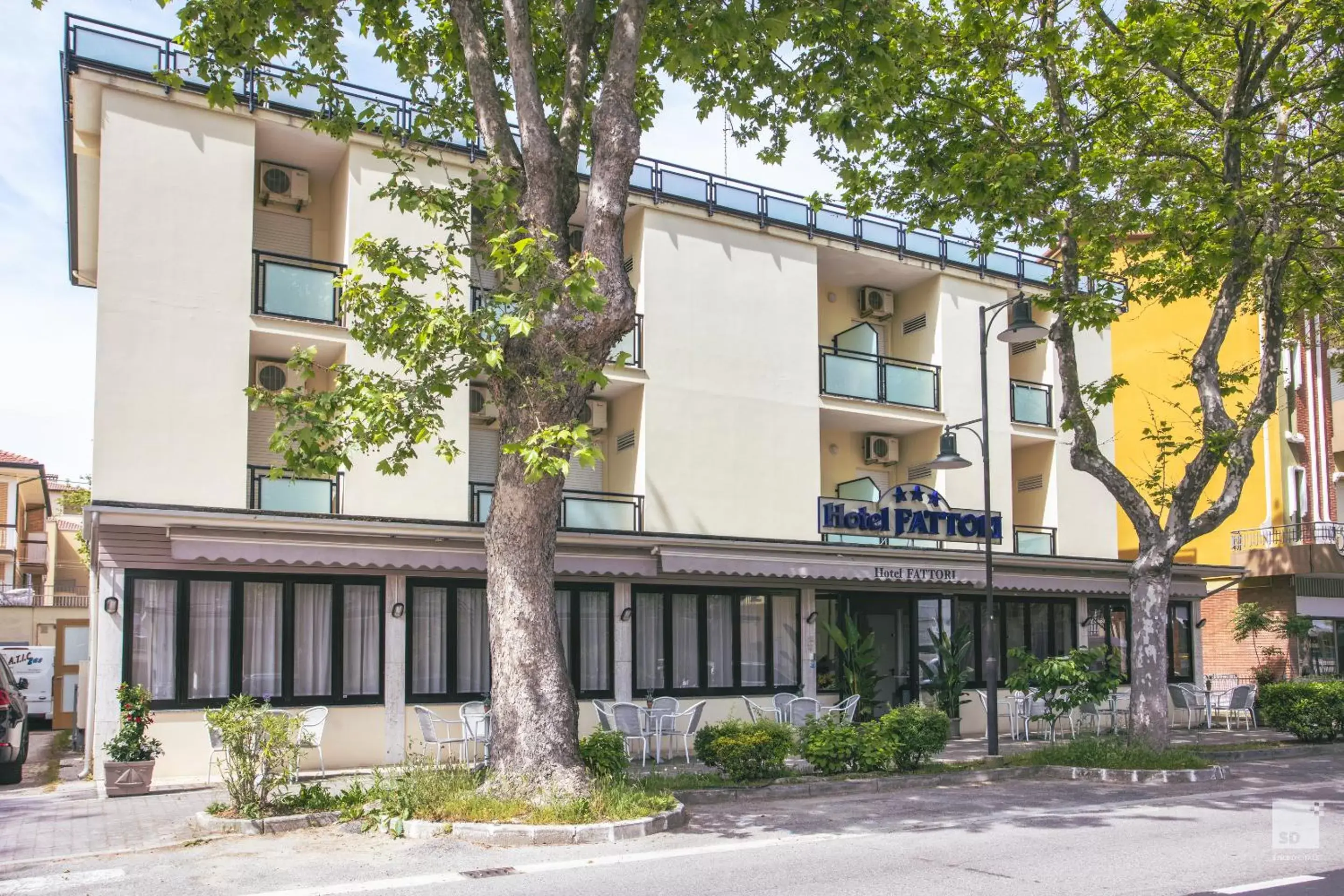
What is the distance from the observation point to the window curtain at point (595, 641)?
1814 cm

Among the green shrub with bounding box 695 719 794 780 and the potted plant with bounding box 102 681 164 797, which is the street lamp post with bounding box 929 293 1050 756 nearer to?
the green shrub with bounding box 695 719 794 780

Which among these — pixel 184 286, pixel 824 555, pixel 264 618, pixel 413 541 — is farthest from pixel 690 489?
pixel 184 286

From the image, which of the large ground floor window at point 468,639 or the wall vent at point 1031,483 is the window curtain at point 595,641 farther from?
the wall vent at point 1031,483

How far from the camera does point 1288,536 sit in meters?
29.5

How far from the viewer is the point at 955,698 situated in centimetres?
2133

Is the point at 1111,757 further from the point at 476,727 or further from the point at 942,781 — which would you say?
the point at 476,727

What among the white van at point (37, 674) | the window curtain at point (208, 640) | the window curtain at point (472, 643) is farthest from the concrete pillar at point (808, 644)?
the white van at point (37, 674)

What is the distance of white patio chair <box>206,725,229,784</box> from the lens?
1347cm

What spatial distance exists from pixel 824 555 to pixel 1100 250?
6423mm

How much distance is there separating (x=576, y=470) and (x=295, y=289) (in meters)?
5.84

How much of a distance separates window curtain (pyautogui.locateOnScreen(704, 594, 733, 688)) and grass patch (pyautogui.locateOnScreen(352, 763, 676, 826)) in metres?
7.65

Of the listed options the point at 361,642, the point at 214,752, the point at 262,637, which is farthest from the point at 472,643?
the point at 214,752

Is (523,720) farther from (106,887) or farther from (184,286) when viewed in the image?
(184,286)

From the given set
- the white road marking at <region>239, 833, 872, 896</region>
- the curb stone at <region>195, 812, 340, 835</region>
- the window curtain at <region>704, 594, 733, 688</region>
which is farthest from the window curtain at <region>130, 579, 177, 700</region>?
the window curtain at <region>704, 594, 733, 688</region>
